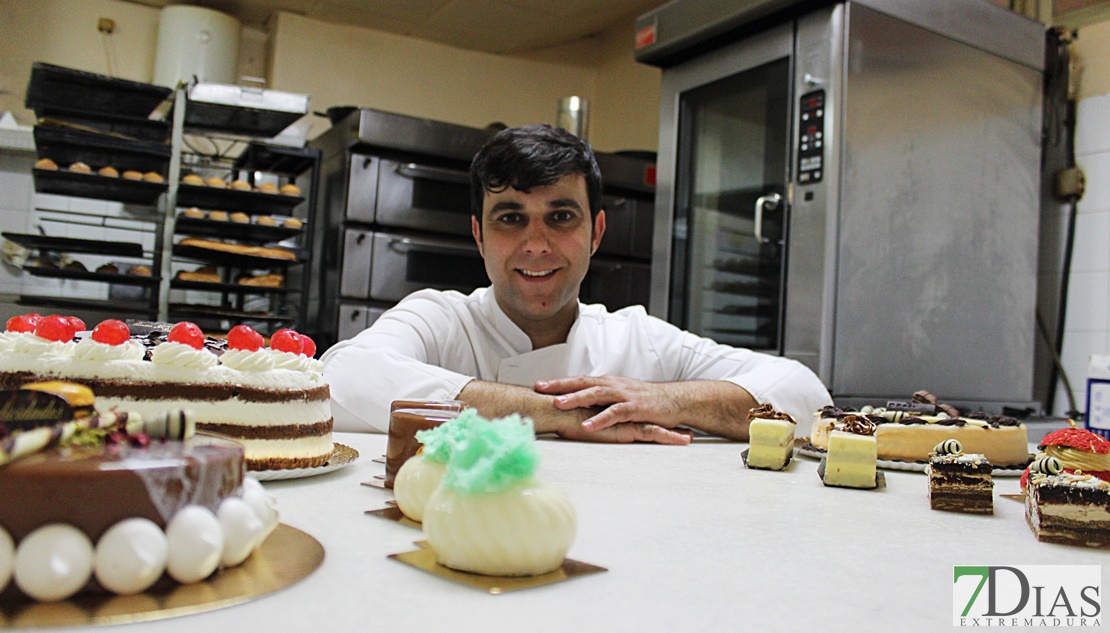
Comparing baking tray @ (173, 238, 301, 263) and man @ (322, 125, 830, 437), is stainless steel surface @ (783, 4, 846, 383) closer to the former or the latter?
man @ (322, 125, 830, 437)

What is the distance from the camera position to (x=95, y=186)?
3123 mm

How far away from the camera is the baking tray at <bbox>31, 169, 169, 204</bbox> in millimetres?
2961

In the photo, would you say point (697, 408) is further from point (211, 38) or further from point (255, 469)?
point (211, 38)

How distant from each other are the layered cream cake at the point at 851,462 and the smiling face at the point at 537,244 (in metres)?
1.00

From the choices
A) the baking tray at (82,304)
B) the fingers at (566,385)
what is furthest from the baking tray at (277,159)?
the fingers at (566,385)

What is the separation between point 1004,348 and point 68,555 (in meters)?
3.00

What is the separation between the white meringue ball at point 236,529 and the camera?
555mm

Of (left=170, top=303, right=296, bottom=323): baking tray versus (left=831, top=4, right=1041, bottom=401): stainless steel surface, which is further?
(left=170, top=303, right=296, bottom=323): baking tray

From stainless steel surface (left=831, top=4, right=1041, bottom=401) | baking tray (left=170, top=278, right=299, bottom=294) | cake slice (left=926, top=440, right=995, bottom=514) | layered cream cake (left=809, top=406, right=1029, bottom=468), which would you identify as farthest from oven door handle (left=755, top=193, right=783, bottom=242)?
baking tray (left=170, top=278, right=299, bottom=294)

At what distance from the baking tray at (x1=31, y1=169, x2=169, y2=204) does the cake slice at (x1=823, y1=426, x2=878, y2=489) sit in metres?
2.80

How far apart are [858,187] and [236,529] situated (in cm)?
230

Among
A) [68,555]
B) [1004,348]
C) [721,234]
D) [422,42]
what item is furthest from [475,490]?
[422,42]

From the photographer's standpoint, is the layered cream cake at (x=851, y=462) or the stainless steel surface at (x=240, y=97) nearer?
the layered cream cake at (x=851, y=462)

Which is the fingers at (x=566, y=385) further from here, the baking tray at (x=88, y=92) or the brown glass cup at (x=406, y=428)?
the baking tray at (x=88, y=92)
